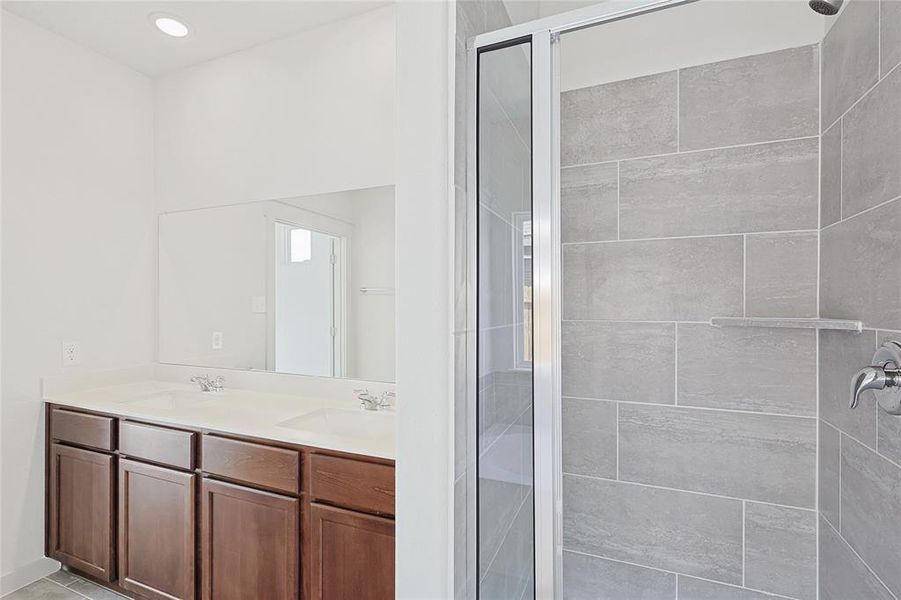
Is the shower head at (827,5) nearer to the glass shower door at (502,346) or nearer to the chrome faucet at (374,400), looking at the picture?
the glass shower door at (502,346)

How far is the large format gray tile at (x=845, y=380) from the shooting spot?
1118mm

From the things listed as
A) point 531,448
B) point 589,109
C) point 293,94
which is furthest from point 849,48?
point 293,94

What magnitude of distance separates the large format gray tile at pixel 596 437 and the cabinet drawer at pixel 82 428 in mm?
1842

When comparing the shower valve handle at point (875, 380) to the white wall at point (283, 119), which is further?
the white wall at point (283, 119)

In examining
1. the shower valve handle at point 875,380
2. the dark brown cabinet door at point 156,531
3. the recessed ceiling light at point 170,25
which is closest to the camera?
the shower valve handle at point 875,380

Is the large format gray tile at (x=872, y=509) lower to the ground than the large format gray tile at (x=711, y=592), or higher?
higher

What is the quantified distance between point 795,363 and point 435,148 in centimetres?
123

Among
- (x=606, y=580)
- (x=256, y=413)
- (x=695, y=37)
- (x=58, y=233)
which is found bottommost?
(x=606, y=580)

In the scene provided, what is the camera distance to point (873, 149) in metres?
1.11

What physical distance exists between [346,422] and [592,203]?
4.06 feet

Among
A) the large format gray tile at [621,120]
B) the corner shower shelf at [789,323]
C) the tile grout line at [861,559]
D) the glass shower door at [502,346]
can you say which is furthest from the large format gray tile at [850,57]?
the tile grout line at [861,559]

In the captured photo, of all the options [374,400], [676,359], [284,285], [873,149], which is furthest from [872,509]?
[284,285]

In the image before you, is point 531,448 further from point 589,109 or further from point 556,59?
point 589,109

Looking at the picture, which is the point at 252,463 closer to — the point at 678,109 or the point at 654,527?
the point at 654,527
